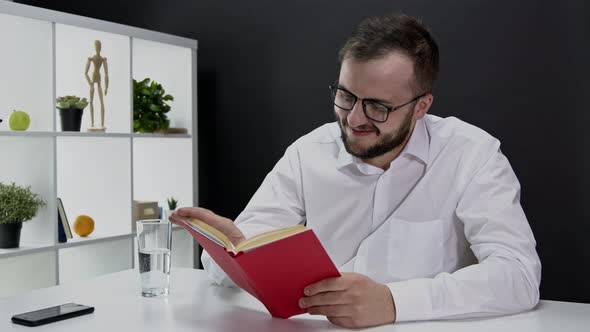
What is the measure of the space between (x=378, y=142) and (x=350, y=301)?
1.99 ft

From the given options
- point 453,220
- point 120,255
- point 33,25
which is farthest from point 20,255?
point 453,220

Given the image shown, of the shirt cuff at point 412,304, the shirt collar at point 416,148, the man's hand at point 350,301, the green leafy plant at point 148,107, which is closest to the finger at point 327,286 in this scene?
the man's hand at point 350,301

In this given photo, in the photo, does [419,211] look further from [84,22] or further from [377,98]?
[84,22]

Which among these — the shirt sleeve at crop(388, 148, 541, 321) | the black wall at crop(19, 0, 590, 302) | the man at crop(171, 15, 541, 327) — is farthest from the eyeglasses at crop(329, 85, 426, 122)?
the black wall at crop(19, 0, 590, 302)

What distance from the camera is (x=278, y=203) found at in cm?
204

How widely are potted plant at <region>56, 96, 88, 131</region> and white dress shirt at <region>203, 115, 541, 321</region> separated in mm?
1615

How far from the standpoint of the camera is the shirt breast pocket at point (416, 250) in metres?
1.86

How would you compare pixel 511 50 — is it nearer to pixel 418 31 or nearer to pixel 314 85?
pixel 314 85

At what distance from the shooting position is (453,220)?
1.87 metres

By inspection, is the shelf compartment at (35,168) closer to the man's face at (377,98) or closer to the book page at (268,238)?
the man's face at (377,98)

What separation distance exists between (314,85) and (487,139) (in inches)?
73.1

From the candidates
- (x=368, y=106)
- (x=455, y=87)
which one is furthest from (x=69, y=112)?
(x=368, y=106)

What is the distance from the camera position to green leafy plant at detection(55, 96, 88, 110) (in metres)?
3.31

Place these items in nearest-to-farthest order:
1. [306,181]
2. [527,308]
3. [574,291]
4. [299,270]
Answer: [299,270] < [527,308] < [306,181] < [574,291]
